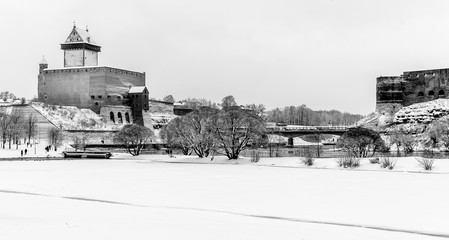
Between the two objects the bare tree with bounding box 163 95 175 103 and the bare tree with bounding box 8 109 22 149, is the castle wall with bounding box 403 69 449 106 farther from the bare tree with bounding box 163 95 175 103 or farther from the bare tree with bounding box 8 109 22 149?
the bare tree with bounding box 163 95 175 103

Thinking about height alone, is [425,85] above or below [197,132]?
above

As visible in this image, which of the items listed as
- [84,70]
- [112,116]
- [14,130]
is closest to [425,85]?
[112,116]

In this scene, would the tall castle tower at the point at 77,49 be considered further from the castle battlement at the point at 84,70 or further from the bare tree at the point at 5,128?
the bare tree at the point at 5,128

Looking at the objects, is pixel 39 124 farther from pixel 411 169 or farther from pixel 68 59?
pixel 411 169

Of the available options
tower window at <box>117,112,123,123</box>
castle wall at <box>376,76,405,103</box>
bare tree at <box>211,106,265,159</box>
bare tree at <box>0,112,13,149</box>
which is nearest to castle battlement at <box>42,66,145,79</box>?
tower window at <box>117,112,123,123</box>

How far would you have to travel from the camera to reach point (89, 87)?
6769cm

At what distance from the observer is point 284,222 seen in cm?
1227

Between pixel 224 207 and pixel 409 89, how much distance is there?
56117mm

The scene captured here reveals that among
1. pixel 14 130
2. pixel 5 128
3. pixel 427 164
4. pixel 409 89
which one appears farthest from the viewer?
pixel 409 89

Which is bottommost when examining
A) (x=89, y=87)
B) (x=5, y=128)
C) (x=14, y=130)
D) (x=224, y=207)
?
(x=224, y=207)

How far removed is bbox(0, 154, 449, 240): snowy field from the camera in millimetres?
11016

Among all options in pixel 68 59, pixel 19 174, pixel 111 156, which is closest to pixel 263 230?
pixel 19 174

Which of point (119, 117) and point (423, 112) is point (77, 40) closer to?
point (119, 117)

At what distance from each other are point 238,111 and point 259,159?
3440 mm
